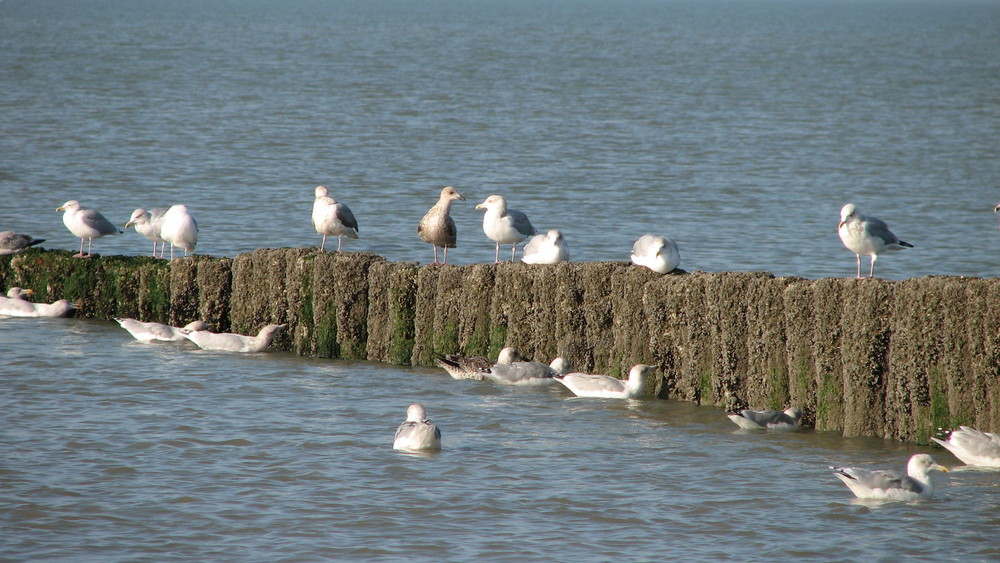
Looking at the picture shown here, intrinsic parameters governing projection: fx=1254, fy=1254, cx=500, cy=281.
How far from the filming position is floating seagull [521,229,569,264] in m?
13.2

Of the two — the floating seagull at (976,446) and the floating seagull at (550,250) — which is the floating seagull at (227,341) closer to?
the floating seagull at (550,250)

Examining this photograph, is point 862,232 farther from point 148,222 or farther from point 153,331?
point 148,222

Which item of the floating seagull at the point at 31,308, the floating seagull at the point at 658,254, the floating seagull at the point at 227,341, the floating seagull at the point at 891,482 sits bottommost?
the floating seagull at the point at 891,482

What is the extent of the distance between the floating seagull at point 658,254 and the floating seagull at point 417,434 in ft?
9.94

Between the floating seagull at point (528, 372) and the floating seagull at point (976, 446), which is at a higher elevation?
the floating seagull at point (528, 372)

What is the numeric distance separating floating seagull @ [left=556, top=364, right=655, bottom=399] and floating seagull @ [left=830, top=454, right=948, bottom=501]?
9.89 ft

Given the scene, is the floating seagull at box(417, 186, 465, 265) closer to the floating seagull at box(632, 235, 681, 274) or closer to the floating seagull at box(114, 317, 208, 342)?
the floating seagull at box(632, 235, 681, 274)

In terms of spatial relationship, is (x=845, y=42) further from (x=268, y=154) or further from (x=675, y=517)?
(x=675, y=517)

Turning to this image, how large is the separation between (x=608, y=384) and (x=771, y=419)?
1.77 meters

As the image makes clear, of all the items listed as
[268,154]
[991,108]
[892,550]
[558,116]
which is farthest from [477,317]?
[991,108]

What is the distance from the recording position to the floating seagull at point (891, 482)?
928 cm

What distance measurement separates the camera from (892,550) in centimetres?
851

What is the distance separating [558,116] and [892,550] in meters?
43.6

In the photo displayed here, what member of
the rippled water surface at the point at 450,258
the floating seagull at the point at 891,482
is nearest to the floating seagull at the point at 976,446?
the rippled water surface at the point at 450,258
